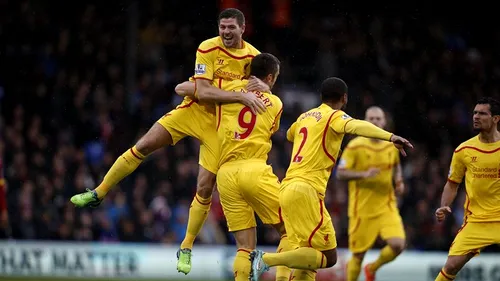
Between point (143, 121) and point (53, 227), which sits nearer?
point (53, 227)

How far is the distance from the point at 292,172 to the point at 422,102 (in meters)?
12.6

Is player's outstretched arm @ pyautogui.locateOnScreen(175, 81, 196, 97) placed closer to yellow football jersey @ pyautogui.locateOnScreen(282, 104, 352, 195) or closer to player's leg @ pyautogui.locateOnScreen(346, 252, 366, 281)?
yellow football jersey @ pyautogui.locateOnScreen(282, 104, 352, 195)

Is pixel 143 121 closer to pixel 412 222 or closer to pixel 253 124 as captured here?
pixel 412 222

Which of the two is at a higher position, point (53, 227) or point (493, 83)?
point (493, 83)

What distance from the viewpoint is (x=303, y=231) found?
11.5m

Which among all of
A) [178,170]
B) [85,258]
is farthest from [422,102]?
[85,258]

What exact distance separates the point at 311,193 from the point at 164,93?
11.9m

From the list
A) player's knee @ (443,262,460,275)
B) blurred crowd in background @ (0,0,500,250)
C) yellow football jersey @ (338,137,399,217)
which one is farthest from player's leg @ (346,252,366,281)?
blurred crowd in background @ (0,0,500,250)

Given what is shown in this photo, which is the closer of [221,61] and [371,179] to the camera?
[221,61]

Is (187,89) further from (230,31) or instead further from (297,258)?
(297,258)

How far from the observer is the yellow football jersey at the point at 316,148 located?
37.5 ft

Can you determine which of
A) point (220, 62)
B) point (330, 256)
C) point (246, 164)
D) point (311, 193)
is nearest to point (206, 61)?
point (220, 62)

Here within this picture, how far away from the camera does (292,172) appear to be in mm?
11617

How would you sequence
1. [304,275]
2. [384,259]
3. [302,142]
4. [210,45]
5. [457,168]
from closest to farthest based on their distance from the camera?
1. [302,142]
2. [304,275]
3. [210,45]
4. [457,168]
5. [384,259]
